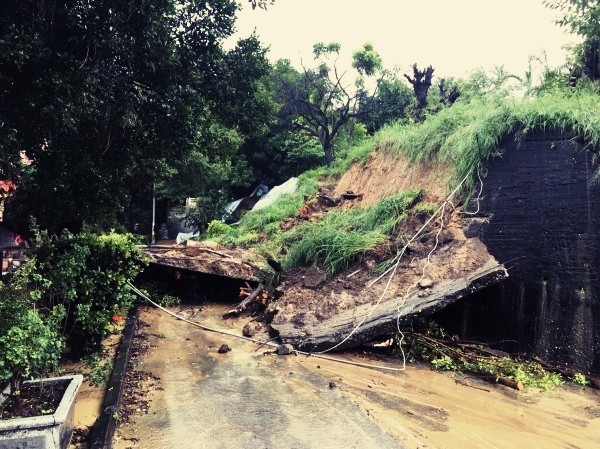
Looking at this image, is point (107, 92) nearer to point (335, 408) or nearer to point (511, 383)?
point (335, 408)

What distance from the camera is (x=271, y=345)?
7.23m

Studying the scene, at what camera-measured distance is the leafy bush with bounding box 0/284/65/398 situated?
3.57 meters

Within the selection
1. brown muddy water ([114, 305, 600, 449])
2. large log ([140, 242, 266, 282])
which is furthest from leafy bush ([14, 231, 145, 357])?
large log ([140, 242, 266, 282])

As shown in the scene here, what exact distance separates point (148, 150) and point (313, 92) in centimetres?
2193

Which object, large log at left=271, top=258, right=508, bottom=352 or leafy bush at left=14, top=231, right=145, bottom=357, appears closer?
leafy bush at left=14, top=231, right=145, bottom=357

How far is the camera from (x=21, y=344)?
12.1ft

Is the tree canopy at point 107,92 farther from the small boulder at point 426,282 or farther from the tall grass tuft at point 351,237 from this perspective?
the small boulder at point 426,282

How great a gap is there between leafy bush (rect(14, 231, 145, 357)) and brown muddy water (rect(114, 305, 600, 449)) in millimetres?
841

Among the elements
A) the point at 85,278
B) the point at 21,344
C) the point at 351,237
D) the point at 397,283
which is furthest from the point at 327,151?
the point at 21,344

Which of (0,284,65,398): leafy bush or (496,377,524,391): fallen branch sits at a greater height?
(0,284,65,398): leafy bush

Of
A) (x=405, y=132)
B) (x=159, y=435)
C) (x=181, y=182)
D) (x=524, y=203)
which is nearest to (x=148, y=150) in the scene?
(x=159, y=435)

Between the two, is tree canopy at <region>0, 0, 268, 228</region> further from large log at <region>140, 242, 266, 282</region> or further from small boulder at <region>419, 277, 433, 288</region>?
large log at <region>140, 242, 266, 282</region>

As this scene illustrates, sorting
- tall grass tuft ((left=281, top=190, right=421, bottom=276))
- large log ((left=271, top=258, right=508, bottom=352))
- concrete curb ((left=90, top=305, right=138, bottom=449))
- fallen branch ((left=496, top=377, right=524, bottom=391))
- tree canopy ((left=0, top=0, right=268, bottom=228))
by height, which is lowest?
fallen branch ((left=496, top=377, right=524, bottom=391))

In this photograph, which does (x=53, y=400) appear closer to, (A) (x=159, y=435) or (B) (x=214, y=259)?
(A) (x=159, y=435)
